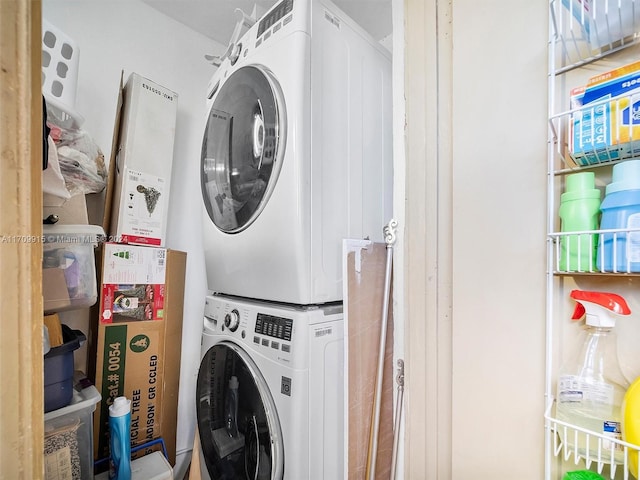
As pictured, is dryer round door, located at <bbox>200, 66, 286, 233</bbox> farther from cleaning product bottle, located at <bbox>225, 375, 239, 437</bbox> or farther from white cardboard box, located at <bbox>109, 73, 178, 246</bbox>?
cleaning product bottle, located at <bbox>225, 375, 239, 437</bbox>

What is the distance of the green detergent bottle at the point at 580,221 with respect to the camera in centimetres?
44

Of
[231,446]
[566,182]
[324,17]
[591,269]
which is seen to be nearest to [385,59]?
[324,17]

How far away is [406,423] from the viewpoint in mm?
609

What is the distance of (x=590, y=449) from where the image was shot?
1.44ft

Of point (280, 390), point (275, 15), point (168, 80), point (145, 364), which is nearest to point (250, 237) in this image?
point (280, 390)

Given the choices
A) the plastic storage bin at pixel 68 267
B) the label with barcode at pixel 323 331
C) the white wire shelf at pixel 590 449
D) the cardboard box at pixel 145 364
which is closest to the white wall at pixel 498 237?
the white wire shelf at pixel 590 449

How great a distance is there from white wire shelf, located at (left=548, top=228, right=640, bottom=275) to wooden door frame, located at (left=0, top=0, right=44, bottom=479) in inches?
28.4

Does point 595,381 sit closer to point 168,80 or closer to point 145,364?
point 145,364

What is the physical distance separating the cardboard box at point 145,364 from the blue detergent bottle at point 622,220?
5.44ft

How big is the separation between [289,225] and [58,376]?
0.92 meters

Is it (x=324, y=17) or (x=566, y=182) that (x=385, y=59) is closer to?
(x=324, y=17)

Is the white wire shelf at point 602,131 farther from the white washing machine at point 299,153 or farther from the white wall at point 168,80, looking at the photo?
the white wall at point 168,80

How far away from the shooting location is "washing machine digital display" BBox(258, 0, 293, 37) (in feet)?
3.44

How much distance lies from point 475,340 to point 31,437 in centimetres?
66
